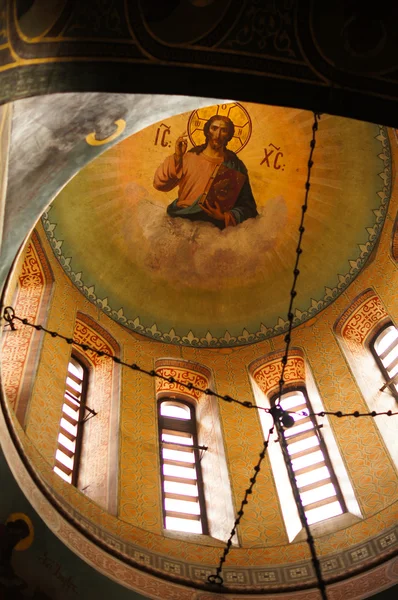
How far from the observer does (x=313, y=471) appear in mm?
10539

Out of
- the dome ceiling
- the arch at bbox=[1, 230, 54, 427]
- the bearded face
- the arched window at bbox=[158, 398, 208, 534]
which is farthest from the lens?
the bearded face

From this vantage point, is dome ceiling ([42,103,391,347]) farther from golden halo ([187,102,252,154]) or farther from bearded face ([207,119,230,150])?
bearded face ([207,119,230,150])

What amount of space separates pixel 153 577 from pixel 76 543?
3.42 ft

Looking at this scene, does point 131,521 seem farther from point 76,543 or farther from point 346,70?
point 346,70

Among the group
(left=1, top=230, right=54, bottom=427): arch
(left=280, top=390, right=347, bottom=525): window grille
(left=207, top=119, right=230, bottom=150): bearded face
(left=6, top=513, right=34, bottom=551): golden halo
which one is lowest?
(left=6, top=513, right=34, bottom=551): golden halo

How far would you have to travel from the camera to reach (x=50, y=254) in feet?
41.0

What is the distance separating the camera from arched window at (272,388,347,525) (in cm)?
998

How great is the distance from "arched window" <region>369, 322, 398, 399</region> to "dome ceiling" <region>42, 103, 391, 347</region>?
1369mm

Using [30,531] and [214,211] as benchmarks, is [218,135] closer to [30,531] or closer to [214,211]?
[214,211]

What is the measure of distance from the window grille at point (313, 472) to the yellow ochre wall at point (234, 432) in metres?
0.33

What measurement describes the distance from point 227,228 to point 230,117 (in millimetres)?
2140

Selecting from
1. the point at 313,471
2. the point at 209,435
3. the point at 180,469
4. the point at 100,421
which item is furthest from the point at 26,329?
the point at 313,471

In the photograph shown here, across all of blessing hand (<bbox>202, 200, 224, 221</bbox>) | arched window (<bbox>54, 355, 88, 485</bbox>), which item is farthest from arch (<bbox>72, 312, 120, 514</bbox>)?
blessing hand (<bbox>202, 200, 224, 221</bbox>)

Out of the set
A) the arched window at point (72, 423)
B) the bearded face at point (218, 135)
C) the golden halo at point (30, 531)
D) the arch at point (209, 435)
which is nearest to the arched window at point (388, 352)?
the arch at point (209, 435)
